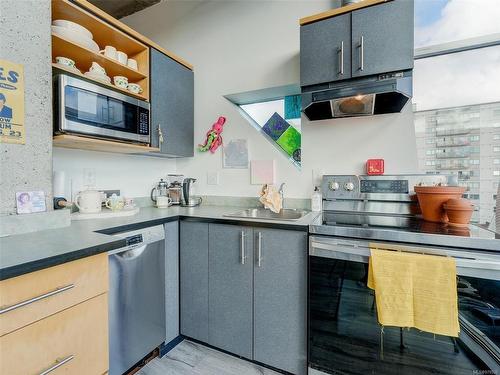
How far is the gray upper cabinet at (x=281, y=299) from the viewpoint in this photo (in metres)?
1.33

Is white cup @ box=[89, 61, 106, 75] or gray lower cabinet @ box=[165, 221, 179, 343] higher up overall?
white cup @ box=[89, 61, 106, 75]

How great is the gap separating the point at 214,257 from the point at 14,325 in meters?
0.96

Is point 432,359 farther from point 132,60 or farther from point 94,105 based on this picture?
point 132,60

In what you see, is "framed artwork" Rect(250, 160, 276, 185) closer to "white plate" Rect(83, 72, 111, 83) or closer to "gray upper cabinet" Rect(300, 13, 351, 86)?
"gray upper cabinet" Rect(300, 13, 351, 86)

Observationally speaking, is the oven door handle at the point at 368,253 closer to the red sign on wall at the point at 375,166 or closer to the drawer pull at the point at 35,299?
the red sign on wall at the point at 375,166

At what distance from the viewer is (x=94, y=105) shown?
55.3 inches

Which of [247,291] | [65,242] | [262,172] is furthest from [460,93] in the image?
[65,242]

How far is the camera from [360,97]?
1504 mm

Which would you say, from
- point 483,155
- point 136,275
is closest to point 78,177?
point 136,275

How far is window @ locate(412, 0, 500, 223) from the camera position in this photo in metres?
1.47

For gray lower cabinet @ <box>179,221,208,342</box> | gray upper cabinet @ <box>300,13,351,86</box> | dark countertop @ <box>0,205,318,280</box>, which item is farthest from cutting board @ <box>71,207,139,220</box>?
gray upper cabinet @ <box>300,13,351,86</box>

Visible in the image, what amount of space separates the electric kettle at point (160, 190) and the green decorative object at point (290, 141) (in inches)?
42.3

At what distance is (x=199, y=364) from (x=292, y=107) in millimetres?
1992

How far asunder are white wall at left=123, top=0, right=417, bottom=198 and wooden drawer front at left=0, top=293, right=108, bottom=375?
1.40 meters
